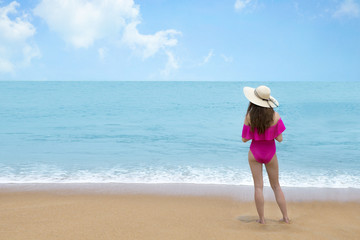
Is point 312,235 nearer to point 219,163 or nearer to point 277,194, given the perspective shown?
point 277,194

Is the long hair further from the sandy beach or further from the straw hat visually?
the sandy beach

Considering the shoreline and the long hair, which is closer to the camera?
the long hair

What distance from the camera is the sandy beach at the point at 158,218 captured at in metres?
3.52

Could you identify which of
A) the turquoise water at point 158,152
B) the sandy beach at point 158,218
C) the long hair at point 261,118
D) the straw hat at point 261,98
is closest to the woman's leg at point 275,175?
the sandy beach at point 158,218

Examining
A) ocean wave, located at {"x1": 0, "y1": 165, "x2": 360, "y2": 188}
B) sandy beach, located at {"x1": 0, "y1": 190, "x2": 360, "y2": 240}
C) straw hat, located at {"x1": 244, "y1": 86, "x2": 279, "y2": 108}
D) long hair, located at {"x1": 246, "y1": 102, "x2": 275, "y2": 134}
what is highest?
straw hat, located at {"x1": 244, "y1": 86, "x2": 279, "y2": 108}

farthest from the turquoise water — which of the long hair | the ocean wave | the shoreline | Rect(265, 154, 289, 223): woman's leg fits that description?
the long hair

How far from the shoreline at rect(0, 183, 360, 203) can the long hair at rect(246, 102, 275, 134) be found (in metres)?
1.74

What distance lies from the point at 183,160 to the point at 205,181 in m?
1.85

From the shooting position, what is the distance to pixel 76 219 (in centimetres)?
392

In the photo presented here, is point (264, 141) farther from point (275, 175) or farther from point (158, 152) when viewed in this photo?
point (158, 152)

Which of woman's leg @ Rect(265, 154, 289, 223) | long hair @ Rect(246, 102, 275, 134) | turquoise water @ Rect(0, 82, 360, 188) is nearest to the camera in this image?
long hair @ Rect(246, 102, 275, 134)

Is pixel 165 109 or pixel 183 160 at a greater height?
pixel 165 109

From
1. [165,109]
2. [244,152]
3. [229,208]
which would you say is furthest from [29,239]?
[165,109]

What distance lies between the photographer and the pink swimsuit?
351cm
